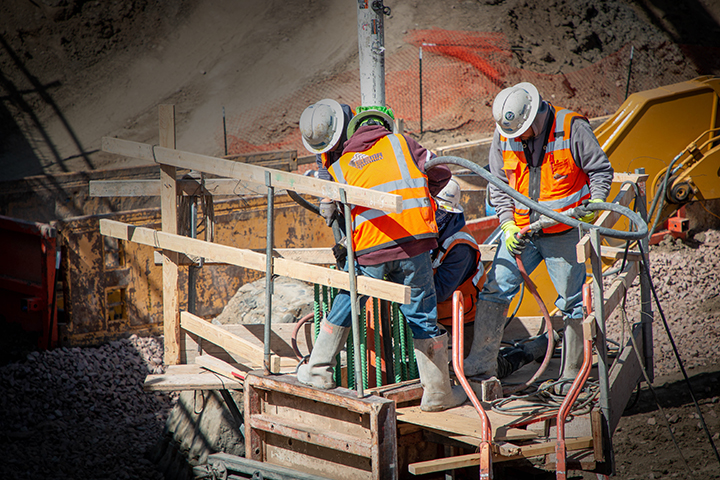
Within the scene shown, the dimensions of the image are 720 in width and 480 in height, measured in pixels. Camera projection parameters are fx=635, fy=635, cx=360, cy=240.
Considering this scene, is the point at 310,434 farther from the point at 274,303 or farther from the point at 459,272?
the point at 274,303

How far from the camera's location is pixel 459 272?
4602 millimetres

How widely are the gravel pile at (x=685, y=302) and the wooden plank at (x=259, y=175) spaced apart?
4.38m

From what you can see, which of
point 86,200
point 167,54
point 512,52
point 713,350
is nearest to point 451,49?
point 512,52

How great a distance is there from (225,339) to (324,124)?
1682 millimetres

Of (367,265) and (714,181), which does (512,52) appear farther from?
(367,265)

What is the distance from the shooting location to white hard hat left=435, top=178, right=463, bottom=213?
15.9 feet

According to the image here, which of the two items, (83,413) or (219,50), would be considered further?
(219,50)

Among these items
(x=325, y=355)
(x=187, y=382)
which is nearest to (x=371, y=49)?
(x=325, y=355)

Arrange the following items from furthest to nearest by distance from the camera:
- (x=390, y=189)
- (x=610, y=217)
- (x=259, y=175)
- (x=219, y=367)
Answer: (x=610, y=217), (x=219, y=367), (x=259, y=175), (x=390, y=189)

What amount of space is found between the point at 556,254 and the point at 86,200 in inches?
330

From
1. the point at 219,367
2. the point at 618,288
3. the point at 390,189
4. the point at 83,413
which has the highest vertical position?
the point at 390,189

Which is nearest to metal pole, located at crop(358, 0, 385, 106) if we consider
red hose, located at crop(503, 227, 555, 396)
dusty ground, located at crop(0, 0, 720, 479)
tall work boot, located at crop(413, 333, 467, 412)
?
red hose, located at crop(503, 227, 555, 396)

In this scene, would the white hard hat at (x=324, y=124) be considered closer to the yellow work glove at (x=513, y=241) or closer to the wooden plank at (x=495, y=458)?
the yellow work glove at (x=513, y=241)

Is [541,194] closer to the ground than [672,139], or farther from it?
closer to the ground
